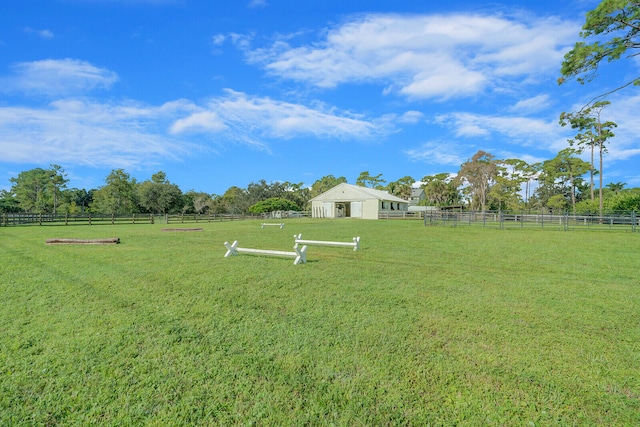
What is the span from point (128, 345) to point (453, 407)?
3118 millimetres

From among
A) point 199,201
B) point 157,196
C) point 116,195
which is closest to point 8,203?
point 116,195

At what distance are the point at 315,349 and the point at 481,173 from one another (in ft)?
177

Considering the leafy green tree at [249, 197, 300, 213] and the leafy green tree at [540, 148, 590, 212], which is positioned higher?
the leafy green tree at [540, 148, 590, 212]

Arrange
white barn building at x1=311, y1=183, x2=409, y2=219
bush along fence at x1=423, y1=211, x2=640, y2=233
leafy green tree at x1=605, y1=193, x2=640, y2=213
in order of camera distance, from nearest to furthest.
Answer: bush along fence at x1=423, y1=211, x2=640, y2=233 < leafy green tree at x1=605, y1=193, x2=640, y2=213 < white barn building at x1=311, y1=183, x2=409, y2=219

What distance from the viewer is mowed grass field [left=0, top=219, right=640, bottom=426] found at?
2469 mm

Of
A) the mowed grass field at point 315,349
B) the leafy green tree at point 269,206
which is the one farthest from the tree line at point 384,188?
the mowed grass field at point 315,349

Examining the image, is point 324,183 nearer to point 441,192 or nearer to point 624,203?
point 441,192

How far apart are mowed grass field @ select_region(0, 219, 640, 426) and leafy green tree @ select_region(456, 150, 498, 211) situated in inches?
1911

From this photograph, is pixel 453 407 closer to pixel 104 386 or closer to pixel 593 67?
pixel 104 386

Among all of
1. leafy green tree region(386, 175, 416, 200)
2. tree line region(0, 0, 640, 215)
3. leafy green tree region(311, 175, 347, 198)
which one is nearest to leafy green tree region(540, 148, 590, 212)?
tree line region(0, 0, 640, 215)

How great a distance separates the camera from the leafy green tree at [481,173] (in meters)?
50.1

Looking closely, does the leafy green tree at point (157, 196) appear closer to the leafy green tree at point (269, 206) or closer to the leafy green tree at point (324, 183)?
the leafy green tree at point (269, 206)

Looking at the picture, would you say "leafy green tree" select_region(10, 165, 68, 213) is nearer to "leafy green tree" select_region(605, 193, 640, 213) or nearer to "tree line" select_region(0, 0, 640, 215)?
"tree line" select_region(0, 0, 640, 215)

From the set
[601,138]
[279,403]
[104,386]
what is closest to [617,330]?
[279,403]
